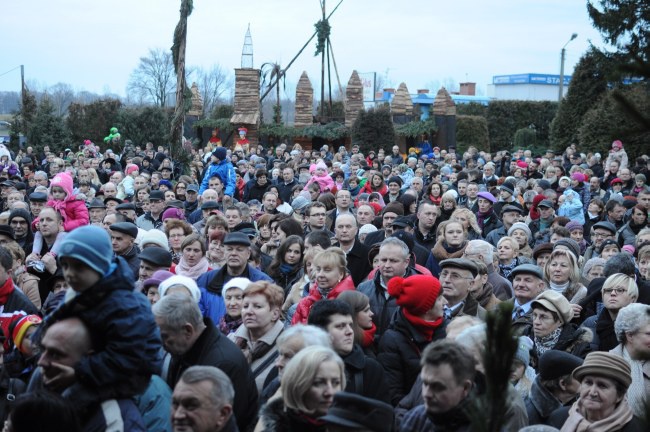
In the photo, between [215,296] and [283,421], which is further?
[215,296]

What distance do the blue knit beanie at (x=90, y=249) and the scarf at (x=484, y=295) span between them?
3867mm

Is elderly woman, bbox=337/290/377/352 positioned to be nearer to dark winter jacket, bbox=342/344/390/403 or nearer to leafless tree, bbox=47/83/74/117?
dark winter jacket, bbox=342/344/390/403

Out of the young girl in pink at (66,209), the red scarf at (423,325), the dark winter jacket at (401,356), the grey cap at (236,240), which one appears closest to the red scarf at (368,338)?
the dark winter jacket at (401,356)

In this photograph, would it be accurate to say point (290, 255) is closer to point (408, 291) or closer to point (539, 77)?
point (408, 291)

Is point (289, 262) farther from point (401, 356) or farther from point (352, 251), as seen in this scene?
point (401, 356)

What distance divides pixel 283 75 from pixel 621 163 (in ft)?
61.2

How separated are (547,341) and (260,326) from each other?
2.17 metres

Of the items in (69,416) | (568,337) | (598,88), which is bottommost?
(568,337)

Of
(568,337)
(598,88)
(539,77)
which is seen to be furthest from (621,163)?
(539,77)

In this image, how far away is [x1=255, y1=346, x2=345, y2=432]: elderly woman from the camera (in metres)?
3.68

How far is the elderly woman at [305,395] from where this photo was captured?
12.1ft

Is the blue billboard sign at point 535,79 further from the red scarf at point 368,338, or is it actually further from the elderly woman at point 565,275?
the red scarf at point 368,338

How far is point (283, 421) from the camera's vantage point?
12.2 ft

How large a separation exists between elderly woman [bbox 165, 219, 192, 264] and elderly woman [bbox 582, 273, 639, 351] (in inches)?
173
